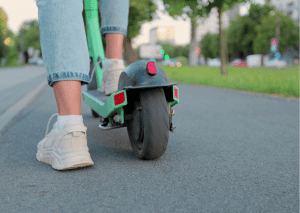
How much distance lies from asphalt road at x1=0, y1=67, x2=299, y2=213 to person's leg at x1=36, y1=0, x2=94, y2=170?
12 cm

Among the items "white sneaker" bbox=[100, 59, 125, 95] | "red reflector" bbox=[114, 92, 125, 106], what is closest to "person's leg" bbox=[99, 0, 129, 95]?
"white sneaker" bbox=[100, 59, 125, 95]

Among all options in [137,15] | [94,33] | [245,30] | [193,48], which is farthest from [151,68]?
[245,30]

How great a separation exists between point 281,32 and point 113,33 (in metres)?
53.0

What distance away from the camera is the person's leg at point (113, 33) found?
281 cm

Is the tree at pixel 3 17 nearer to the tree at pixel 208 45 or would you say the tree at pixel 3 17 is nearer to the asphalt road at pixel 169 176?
the tree at pixel 208 45

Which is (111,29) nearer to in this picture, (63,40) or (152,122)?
(63,40)

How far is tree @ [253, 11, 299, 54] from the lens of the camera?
50.3 m

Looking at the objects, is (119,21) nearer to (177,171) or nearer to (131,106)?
(131,106)

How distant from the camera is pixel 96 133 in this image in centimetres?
327

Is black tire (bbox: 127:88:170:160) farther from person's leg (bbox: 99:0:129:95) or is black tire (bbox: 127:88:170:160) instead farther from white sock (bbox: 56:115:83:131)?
person's leg (bbox: 99:0:129:95)

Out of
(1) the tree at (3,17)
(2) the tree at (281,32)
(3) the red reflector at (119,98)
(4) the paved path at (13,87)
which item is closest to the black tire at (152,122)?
(3) the red reflector at (119,98)

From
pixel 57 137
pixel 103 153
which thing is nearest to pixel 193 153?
pixel 103 153

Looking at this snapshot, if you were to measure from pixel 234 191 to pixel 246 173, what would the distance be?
0.35 meters

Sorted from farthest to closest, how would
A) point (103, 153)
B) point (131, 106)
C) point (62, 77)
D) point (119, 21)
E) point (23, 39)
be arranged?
point (23, 39) → point (119, 21) → point (103, 153) → point (131, 106) → point (62, 77)
